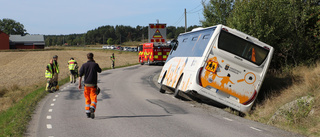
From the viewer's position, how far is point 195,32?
14016 mm

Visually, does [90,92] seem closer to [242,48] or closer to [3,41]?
[242,48]

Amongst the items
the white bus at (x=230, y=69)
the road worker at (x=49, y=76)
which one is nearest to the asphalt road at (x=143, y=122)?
the white bus at (x=230, y=69)

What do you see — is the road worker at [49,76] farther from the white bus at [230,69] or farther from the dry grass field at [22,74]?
the white bus at [230,69]

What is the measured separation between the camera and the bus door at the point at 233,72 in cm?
1098

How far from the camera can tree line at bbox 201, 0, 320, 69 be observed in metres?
14.7

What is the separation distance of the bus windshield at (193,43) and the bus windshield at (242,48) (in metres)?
0.52

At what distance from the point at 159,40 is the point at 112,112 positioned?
27.6 metres

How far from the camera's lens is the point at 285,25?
15.1 metres

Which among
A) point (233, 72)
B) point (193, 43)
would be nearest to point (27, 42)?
point (193, 43)

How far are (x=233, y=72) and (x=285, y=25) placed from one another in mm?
5475

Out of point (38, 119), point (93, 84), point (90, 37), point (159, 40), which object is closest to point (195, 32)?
point (93, 84)

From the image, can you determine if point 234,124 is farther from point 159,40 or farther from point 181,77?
point 159,40

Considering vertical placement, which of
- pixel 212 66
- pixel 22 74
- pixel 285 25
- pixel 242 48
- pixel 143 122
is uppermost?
pixel 285 25

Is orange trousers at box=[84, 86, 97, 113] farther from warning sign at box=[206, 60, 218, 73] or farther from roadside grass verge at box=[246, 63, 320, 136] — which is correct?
roadside grass verge at box=[246, 63, 320, 136]
